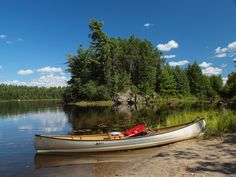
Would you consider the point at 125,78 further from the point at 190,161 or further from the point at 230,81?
the point at 190,161

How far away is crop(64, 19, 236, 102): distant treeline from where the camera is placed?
6862cm

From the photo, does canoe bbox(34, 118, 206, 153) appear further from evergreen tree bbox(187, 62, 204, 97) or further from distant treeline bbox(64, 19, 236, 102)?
evergreen tree bbox(187, 62, 204, 97)

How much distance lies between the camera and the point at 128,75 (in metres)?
73.3

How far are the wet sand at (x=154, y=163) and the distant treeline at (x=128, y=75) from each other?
53.8 m

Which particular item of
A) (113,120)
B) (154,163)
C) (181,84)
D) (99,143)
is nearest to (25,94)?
(181,84)

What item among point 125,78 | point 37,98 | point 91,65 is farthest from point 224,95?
point 37,98

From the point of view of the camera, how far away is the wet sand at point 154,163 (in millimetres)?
7922

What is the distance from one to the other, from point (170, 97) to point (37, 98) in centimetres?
13958

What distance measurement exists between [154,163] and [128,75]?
64.4m

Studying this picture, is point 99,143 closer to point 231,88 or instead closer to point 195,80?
point 231,88

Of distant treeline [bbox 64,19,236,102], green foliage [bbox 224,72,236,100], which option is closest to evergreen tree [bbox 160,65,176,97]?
distant treeline [bbox 64,19,236,102]

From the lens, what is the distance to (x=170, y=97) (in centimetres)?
7644

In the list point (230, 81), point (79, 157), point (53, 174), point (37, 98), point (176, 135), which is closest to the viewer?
point (53, 174)

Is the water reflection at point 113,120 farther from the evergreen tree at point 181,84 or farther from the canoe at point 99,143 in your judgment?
the evergreen tree at point 181,84
